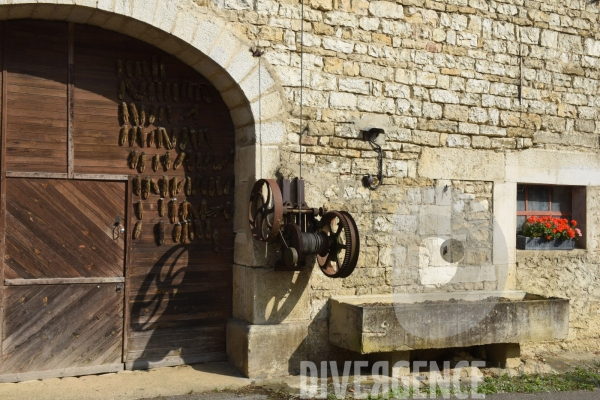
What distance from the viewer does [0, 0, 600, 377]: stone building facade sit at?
231 inches

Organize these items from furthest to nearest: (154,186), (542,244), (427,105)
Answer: (542,244), (427,105), (154,186)

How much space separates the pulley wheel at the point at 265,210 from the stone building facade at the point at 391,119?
0.72 feet

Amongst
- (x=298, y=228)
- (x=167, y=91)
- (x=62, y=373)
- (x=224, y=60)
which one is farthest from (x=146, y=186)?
(x=62, y=373)

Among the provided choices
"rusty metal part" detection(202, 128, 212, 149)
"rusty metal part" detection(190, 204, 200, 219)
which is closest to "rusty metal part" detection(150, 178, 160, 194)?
"rusty metal part" detection(190, 204, 200, 219)

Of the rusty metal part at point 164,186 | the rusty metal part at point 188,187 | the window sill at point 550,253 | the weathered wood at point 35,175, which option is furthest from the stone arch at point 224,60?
the window sill at point 550,253

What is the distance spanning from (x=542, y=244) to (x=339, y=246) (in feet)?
9.06

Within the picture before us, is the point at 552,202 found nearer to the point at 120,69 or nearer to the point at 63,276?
the point at 120,69

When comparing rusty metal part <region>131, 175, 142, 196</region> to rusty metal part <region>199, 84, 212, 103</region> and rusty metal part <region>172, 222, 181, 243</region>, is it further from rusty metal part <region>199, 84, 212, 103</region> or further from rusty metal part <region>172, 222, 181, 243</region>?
rusty metal part <region>199, 84, 212, 103</region>

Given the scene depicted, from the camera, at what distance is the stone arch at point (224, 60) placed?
17.8 ft

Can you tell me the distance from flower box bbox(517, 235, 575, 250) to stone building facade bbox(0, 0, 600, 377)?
3.6 inches

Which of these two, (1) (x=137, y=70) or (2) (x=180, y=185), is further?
(2) (x=180, y=185)

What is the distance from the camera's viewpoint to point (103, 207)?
18.8 feet

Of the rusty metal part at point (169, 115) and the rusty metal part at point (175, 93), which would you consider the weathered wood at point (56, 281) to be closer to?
the rusty metal part at point (169, 115)

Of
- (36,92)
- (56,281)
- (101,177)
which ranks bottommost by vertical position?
(56,281)
